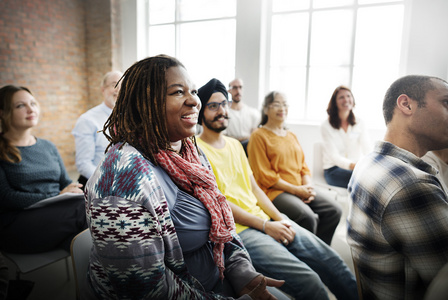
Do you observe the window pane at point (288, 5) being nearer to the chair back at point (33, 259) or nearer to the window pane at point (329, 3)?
the window pane at point (329, 3)

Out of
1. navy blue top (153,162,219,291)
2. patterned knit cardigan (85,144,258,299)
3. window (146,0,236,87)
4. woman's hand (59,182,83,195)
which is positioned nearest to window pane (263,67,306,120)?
window (146,0,236,87)

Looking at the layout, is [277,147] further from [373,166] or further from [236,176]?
[373,166]

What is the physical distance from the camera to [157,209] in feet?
2.67

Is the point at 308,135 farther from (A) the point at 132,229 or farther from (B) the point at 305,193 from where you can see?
(A) the point at 132,229

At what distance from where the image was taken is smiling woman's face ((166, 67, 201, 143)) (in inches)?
37.5

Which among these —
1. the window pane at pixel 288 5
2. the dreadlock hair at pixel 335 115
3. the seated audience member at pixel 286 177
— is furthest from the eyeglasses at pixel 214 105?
the window pane at pixel 288 5

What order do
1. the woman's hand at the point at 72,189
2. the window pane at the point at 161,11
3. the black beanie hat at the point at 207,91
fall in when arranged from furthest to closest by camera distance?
the window pane at the point at 161,11 → the woman's hand at the point at 72,189 → the black beanie hat at the point at 207,91

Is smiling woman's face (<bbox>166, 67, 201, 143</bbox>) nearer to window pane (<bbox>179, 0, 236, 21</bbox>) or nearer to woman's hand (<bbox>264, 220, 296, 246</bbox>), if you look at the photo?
woman's hand (<bbox>264, 220, 296, 246</bbox>)

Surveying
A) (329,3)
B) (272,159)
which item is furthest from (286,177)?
(329,3)

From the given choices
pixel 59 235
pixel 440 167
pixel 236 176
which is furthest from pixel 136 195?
pixel 440 167

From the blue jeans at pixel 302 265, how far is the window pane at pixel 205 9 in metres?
4.54

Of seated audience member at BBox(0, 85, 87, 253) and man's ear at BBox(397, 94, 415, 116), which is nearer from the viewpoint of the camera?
man's ear at BBox(397, 94, 415, 116)

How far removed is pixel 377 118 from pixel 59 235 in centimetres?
454

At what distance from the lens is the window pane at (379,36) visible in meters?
4.21
